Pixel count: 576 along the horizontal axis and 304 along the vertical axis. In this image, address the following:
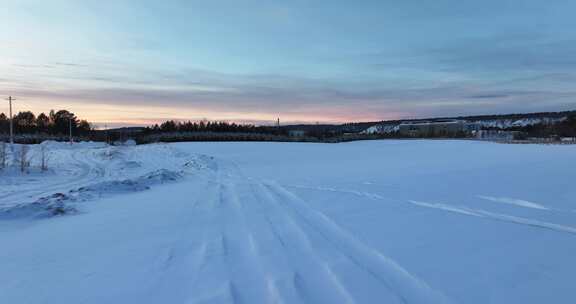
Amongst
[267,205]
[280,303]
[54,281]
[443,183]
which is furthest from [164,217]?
[443,183]

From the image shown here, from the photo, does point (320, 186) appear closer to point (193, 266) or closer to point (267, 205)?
point (267, 205)

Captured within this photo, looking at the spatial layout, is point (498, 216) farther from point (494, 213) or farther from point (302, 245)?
point (302, 245)

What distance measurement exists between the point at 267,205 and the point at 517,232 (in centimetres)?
324

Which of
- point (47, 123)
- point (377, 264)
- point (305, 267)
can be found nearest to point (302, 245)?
point (305, 267)

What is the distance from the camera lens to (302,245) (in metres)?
3.64

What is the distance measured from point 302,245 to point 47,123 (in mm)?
90824

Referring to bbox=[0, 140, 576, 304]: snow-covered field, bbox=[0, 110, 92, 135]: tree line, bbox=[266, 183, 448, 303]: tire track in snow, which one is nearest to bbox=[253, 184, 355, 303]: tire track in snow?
bbox=[0, 140, 576, 304]: snow-covered field

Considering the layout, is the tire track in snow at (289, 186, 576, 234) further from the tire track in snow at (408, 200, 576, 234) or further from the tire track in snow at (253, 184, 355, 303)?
the tire track in snow at (253, 184, 355, 303)

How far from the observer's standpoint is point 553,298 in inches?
93.0

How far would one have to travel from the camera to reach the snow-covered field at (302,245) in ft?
8.55

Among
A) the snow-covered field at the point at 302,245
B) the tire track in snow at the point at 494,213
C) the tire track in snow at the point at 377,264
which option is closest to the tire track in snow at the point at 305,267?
the snow-covered field at the point at 302,245

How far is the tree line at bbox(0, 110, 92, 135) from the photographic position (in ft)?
243

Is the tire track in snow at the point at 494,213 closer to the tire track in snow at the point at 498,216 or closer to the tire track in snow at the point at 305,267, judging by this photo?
the tire track in snow at the point at 498,216

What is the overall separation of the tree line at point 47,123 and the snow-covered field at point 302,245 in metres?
74.1
